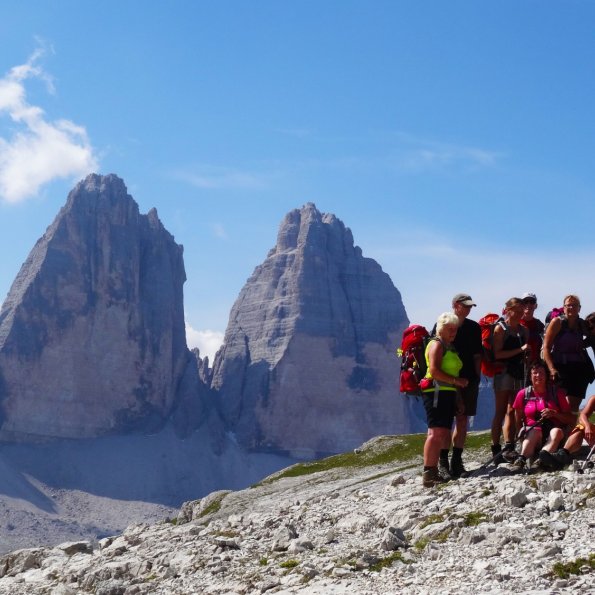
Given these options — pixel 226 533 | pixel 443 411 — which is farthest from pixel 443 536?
pixel 226 533

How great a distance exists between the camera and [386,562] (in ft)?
Answer: 42.3

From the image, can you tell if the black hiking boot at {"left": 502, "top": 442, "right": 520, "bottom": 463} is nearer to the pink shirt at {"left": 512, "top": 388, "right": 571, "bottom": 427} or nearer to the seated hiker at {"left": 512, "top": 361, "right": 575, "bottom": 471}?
the seated hiker at {"left": 512, "top": 361, "right": 575, "bottom": 471}

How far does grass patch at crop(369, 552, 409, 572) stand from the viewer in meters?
12.8

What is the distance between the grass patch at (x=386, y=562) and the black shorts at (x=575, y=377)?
6084 mm

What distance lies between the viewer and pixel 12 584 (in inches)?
672

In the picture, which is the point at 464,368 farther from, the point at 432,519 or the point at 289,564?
the point at 289,564

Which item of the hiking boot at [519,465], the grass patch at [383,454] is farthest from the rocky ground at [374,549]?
the grass patch at [383,454]

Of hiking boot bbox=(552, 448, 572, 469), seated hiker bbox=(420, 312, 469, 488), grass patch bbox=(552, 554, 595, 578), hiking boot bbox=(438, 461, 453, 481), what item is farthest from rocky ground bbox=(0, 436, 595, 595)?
seated hiker bbox=(420, 312, 469, 488)

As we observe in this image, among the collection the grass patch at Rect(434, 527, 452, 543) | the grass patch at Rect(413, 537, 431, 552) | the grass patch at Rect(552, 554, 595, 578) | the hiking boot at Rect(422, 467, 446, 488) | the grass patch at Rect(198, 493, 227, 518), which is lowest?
the grass patch at Rect(198, 493, 227, 518)

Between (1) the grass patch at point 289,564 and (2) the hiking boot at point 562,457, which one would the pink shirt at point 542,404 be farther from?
(1) the grass patch at point 289,564

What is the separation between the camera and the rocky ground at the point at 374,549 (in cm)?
1187

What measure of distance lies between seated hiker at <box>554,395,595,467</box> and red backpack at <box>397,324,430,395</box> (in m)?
2.64

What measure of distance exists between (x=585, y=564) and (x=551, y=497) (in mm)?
2526

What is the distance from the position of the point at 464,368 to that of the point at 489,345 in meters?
1.38
